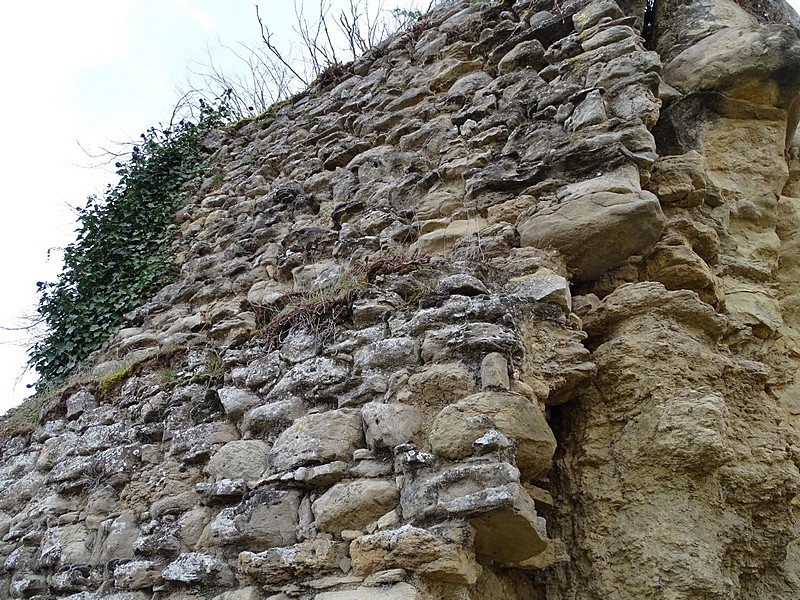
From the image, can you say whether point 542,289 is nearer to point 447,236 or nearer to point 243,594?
point 447,236

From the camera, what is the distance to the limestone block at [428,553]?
5.58 feet

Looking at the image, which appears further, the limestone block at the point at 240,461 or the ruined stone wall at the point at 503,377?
the limestone block at the point at 240,461

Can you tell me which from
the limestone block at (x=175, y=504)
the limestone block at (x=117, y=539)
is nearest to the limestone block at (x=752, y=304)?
the limestone block at (x=175, y=504)

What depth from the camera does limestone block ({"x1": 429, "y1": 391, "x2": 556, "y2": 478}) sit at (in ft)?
6.30

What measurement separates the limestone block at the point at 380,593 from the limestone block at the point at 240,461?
0.64m

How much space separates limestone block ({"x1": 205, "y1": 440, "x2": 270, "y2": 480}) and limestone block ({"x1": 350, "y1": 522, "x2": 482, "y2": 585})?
2.21 feet

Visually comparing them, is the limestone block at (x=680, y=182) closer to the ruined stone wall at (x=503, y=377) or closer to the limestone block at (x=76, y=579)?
the ruined stone wall at (x=503, y=377)

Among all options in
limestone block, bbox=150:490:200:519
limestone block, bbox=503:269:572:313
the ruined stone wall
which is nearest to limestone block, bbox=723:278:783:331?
the ruined stone wall

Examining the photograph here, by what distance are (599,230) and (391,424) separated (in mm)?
1138

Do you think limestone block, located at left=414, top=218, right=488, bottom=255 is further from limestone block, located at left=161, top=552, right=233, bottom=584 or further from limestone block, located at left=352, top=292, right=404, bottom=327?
limestone block, located at left=161, top=552, right=233, bottom=584

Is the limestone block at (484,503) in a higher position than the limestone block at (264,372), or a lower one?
lower

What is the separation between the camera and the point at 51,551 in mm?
2742

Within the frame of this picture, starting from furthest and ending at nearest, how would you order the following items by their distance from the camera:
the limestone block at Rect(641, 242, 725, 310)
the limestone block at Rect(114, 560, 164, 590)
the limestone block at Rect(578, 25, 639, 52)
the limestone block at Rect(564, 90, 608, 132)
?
1. the limestone block at Rect(578, 25, 639, 52)
2. the limestone block at Rect(564, 90, 608, 132)
3. the limestone block at Rect(641, 242, 725, 310)
4. the limestone block at Rect(114, 560, 164, 590)

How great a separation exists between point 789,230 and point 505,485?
2127 millimetres
